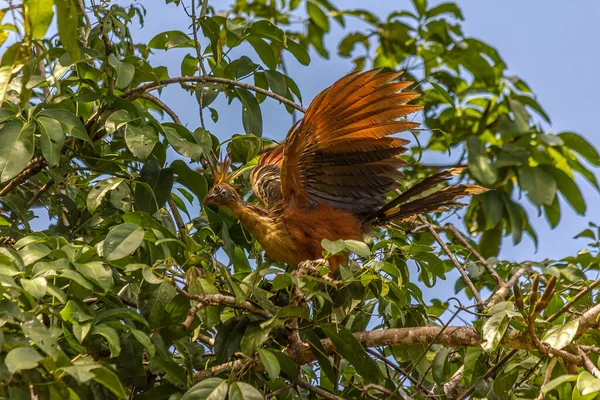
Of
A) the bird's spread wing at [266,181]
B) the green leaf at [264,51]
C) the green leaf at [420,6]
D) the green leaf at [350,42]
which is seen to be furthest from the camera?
the green leaf at [350,42]

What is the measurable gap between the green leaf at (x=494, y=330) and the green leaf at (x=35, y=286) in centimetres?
127

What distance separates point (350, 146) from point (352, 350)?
1.05 m

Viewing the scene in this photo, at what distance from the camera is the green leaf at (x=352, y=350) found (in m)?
2.64

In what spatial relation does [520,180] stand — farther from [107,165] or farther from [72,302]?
[72,302]

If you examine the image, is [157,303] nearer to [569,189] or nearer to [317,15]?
[569,189]

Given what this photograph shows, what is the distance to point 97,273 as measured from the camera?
230 cm

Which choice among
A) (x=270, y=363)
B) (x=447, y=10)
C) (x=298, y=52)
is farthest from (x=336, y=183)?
(x=447, y=10)

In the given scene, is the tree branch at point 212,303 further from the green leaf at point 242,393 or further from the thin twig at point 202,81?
the thin twig at point 202,81

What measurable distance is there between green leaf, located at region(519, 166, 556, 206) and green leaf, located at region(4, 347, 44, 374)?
371 cm

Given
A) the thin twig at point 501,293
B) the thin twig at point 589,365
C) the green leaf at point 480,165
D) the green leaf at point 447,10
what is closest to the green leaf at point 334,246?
the thin twig at point 589,365

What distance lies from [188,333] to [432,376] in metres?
0.99

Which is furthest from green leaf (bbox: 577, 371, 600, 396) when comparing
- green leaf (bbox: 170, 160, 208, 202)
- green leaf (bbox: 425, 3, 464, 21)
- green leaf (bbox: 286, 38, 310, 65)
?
green leaf (bbox: 425, 3, 464, 21)

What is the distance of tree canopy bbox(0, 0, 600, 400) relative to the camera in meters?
2.13

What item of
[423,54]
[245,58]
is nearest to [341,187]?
[245,58]
